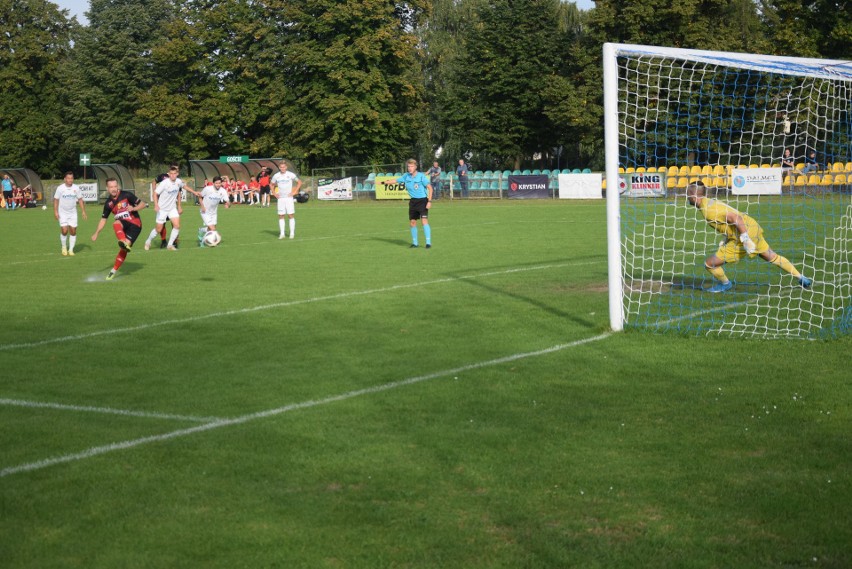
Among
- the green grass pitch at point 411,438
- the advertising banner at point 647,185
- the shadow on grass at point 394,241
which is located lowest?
the green grass pitch at point 411,438

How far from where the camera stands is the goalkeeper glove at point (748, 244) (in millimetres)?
13719

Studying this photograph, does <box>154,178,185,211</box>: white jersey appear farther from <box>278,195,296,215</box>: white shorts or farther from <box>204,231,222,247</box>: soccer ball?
<box>278,195,296,215</box>: white shorts

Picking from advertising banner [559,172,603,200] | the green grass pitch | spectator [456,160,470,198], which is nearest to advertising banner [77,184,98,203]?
spectator [456,160,470,198]

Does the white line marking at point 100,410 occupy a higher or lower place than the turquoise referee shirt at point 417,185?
lower

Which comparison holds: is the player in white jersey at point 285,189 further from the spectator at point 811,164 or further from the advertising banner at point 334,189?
the advertising banner at point 334,189

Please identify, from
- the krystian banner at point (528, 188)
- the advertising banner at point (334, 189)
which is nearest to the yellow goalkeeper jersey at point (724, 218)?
the krystian banner at point (528, 188)

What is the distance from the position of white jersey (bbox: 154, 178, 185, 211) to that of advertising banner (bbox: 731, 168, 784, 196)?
13.9 m

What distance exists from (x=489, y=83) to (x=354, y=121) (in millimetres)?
9628

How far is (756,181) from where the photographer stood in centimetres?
2812

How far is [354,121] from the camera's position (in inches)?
2498

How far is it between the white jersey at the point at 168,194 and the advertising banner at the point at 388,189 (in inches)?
1130

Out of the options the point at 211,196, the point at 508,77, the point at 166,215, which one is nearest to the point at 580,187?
the point at 508,77

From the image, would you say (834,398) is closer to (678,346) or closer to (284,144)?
(678,346)

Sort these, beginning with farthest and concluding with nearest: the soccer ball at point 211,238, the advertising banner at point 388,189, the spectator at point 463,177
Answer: the advertising banner at point 388,189 < the spectator at point 463,177 < the soccer ball at point 211,238
